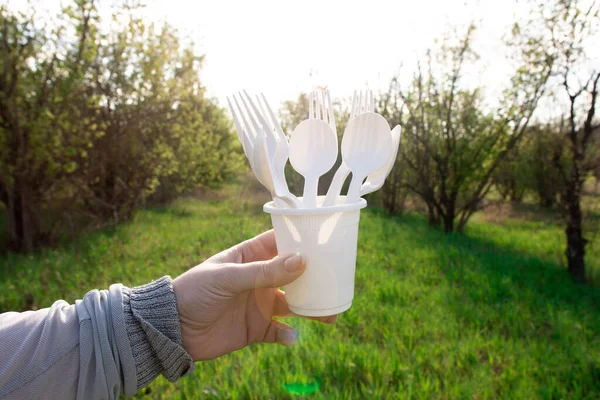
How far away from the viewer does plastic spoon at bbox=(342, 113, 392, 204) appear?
3.34 ft

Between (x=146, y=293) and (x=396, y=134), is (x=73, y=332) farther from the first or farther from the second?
(x=396, y=134)

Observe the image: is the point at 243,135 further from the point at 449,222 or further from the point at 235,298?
the point at 449,222

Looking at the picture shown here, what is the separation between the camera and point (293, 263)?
105cm

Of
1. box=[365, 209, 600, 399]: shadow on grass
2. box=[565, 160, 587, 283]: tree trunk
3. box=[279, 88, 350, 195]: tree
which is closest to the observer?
box=[365, 209, 600, 399]: shadow on grass

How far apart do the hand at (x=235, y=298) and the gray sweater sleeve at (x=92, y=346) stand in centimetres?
7

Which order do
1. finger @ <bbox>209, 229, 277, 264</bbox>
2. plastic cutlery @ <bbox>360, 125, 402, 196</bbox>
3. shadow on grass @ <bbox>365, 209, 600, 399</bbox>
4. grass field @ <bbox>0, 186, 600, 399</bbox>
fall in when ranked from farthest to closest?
1. shadow on grass @ <bbox>365, 209, 600, 399</bbox>
2. grass field @ <bbox>0, 186, 600, 399</bbox>
3. finger @ <bbox>209, 229, 277, 264</bbox>
4. plastic cutlery @ <bbox>360, 125, 402, 196</bbox>

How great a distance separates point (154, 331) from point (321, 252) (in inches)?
20.4

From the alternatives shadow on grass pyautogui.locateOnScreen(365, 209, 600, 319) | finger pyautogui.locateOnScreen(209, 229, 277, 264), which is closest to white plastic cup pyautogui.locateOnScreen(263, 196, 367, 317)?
finger pyautogui.locateOnScreen(209, 229, 277, 264)

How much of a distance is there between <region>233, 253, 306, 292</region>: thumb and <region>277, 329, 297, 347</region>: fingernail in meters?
0.41

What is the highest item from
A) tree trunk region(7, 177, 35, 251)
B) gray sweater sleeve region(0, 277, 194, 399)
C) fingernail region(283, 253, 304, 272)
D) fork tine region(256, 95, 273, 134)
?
fork tine region(256, 95, 273, 134)

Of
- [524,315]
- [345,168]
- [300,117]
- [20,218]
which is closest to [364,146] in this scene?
[345,168]

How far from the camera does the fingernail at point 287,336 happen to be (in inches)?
57.1

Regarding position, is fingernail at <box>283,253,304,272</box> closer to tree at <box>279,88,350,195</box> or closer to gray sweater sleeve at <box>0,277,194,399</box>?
gray sweater sleeve at <box>0,277,194,399</box>

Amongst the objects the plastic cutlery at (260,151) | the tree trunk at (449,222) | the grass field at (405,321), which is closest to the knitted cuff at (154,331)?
the plastic cutlery at (260,151)
